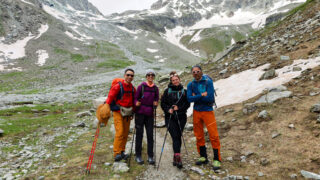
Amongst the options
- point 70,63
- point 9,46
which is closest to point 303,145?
point 70,63

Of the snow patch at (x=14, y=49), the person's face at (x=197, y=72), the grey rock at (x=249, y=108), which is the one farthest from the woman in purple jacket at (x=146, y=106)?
the snow patch at (x=14, y=49)

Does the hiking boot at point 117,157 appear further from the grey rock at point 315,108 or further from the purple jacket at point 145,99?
the grey rock at point 315,108

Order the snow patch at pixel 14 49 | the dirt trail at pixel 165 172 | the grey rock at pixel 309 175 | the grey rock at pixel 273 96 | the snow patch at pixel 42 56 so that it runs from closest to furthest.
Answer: the grey rock at pixel 309 175, the dirt trail at pixel 165 172, the grey rock at pixel 273 96, the snow patch at pixel 42 56, the snow patch at pixel 14 49

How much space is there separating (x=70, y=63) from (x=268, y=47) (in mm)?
85975

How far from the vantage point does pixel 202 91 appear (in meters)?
6.87

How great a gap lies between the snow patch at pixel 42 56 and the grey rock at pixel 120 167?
298ft

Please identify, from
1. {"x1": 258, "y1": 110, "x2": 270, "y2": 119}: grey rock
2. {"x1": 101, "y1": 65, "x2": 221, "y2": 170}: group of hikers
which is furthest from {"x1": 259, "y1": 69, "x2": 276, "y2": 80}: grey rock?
{"x1": 101, "y1": 65, "x2": 221, "y2": 170}: group of hikers

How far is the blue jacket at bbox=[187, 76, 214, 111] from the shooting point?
21.9 ft

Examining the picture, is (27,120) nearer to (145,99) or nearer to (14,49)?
(145,99)

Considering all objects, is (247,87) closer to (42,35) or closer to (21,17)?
(42,35)

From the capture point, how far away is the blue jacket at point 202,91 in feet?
21.9

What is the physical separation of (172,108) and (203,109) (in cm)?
114

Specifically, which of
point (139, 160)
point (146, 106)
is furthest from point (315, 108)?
point (139, 160)

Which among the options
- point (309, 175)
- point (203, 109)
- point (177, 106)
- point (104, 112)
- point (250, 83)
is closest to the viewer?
point (309, 175)
